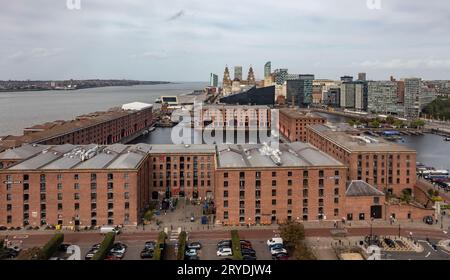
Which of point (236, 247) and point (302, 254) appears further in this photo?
point (236, 247)

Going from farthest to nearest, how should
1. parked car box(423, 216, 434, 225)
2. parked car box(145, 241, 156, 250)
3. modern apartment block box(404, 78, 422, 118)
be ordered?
modern apartment block box(404, 78, 422, 118), parked car box(423, 216, 434, 225), parked car box(145, 241, 156, 250)

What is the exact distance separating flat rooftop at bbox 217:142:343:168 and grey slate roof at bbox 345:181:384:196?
2.21 feet

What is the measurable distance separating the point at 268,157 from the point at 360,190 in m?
2.36

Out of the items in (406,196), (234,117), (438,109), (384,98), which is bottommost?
(406,196)

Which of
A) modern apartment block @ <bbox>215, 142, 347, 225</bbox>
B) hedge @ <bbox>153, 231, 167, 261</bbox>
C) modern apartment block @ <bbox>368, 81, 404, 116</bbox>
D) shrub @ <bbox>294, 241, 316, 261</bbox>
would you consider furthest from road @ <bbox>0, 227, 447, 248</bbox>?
modern apartment block @ <bbox>368, 81, 404, 116</bbox>

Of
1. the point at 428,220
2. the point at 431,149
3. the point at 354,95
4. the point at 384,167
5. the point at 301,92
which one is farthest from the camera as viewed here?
the point at 301,92

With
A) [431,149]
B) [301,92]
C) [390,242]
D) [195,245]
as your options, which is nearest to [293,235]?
[195,245]

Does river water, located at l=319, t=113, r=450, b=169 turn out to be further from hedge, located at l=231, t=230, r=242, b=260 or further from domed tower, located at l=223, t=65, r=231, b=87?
domed tower, located at l=223, t=65, r=231, b=87

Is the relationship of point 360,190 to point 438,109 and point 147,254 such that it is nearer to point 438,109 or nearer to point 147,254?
point 147,254

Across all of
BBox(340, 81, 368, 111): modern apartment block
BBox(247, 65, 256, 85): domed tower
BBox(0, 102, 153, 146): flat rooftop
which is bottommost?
BBox(0, 102, 153, 146): flat rooftop

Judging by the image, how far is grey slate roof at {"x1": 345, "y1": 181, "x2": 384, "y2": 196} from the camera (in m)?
10.0

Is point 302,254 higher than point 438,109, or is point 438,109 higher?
point 438,109

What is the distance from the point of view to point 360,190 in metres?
10.2

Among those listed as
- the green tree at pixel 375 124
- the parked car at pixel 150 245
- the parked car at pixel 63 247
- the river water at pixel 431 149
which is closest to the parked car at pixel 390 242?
the parked car at pixel 150 245
